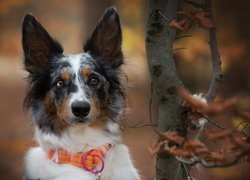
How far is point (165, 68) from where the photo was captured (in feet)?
12.3

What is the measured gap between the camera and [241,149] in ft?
8.73

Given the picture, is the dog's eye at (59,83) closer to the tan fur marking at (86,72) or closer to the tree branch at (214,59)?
the tan fur marking at (86,72)

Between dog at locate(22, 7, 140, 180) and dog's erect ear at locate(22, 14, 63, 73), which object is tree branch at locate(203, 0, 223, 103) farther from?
dog's erect ear at locate(22, 14, 63, 73)

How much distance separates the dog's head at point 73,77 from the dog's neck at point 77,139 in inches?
2.4

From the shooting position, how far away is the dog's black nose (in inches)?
165

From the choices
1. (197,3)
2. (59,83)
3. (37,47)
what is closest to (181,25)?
(197,3)

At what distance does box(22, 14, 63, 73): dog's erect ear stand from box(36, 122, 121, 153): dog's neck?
534 mm

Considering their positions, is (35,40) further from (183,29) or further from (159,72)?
(183,29)

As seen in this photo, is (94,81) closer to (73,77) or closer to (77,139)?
(73,77)

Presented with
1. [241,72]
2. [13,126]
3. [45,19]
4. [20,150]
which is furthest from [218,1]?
[45,19]

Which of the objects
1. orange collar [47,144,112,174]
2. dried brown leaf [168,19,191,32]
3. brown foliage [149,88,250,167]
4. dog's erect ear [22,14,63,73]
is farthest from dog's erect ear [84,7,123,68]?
brown foliage [149,88,250,167]

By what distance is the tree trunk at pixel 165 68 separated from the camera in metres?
3.71

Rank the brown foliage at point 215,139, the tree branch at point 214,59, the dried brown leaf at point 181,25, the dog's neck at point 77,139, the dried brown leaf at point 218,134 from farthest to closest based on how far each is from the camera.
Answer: the dog's neck at point 77,139, the tree branch at point 214,59, the dried brown leaf at point 181,25, the dried brown leaf at point 218,134, the brown foliage at point 215,139

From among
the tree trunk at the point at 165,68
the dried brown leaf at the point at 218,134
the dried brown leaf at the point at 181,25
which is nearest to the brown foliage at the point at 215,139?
the dried brown leaf at the point at 218,134
